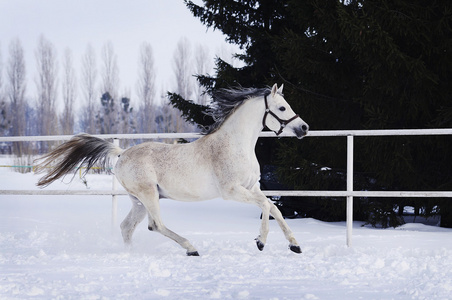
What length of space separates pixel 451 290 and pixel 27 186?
14.3 metres

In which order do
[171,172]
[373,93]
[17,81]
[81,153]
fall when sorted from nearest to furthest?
1. [171,172]
2. [81,153]
3. [373,93]
4. [17,81]

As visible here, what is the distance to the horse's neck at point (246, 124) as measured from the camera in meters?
4.41

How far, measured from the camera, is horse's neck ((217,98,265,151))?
14.5 feet

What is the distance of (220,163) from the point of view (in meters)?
4.35

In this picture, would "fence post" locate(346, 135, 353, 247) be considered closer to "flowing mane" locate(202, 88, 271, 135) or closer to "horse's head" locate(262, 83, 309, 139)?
"horse's head" locate(262, 83, 309, 139)

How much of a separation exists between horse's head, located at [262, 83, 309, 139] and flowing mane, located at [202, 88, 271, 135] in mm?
139

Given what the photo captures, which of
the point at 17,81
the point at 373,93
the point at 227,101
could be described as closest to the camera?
the point at 227,101

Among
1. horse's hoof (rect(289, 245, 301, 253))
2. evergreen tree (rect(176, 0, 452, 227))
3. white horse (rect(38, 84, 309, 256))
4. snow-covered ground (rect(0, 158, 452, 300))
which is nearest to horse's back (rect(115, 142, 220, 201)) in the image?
white horse (rect(38, 84, 309, 256))

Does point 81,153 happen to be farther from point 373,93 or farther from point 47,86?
point 47,86

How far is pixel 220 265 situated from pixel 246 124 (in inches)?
49.6

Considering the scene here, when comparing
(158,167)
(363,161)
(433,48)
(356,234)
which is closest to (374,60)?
(433,48)

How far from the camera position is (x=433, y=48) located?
7.11m

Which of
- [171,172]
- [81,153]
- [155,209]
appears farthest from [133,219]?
[81,153]

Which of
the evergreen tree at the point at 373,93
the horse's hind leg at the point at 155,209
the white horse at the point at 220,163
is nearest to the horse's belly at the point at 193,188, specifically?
the white horse at the point at 220,163
